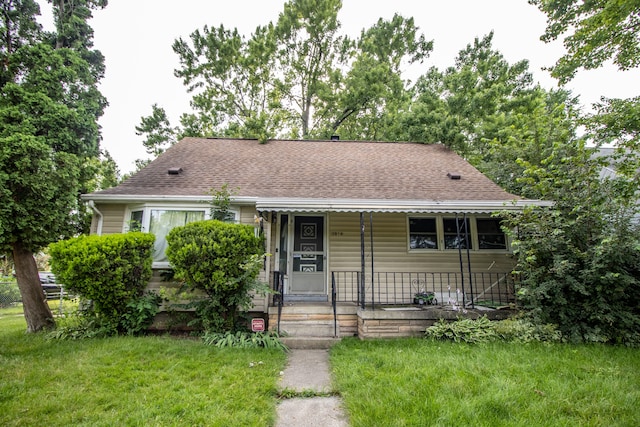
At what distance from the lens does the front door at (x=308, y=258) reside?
7246 mm

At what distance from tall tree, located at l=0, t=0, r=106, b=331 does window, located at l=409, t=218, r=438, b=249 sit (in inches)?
330

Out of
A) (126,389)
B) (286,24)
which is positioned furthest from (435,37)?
(126,389)

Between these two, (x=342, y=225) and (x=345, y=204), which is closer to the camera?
(x=345, y=204)

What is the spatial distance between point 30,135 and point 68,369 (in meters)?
5.22

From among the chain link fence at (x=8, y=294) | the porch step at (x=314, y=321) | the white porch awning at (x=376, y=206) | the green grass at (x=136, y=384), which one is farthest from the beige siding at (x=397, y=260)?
the chain link fence at (x=8, y=294)

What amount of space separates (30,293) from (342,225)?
7.59 meters

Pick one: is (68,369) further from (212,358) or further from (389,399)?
(389,399)

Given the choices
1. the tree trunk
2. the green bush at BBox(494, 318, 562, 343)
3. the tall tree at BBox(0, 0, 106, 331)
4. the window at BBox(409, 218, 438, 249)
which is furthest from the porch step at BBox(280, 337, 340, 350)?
the tree trunk

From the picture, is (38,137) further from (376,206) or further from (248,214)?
(376,206)

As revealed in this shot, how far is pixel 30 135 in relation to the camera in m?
6.17

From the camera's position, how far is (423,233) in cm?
760

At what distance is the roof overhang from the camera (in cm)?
611

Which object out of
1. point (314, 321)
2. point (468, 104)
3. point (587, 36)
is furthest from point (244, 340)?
point (468, 104)

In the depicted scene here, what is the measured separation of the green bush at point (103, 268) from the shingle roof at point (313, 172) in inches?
61.4
